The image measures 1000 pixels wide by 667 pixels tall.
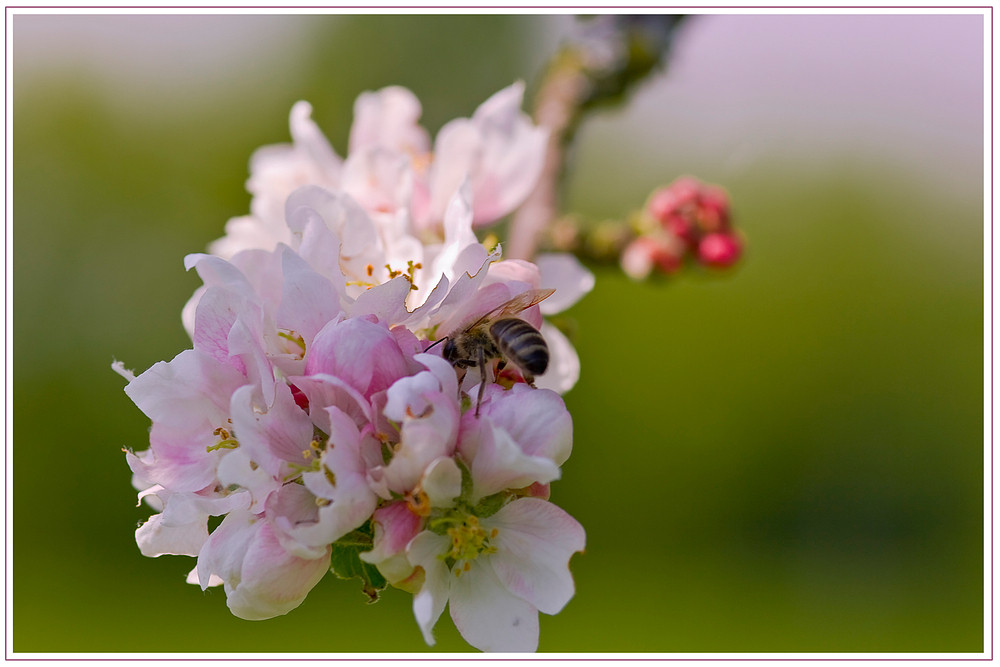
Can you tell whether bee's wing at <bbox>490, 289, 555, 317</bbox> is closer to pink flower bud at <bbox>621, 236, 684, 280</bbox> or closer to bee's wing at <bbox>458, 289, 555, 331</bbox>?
bee's wing at <bbox>458, 289, 555, 331</bbox>

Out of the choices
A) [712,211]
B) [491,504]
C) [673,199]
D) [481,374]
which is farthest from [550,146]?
[491,504]

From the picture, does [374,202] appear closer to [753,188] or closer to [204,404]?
[204,404]

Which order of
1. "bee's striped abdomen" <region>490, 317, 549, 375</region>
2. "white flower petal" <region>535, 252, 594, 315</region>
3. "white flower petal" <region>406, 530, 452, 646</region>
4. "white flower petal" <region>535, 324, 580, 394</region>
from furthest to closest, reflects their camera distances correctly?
"white flower petal" <region>535, 252, 594, 315</region>, "white flower petal" <region>535, 324, 580, 394</region>, "bee's striped abdomen" <region>490, 317, 549, 375</region>, "white flower petal" <region>406, 530, 452, 646</region>

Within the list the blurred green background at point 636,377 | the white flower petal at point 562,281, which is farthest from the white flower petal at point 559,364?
the blurred green background at point 636,377

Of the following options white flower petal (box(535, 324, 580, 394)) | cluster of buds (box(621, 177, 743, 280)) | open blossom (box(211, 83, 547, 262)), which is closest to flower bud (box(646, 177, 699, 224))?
cluster of buds (box(621, 177, 743, 280))

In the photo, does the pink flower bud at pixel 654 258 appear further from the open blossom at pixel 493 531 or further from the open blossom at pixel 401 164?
the open blossom at pixel 493 531
